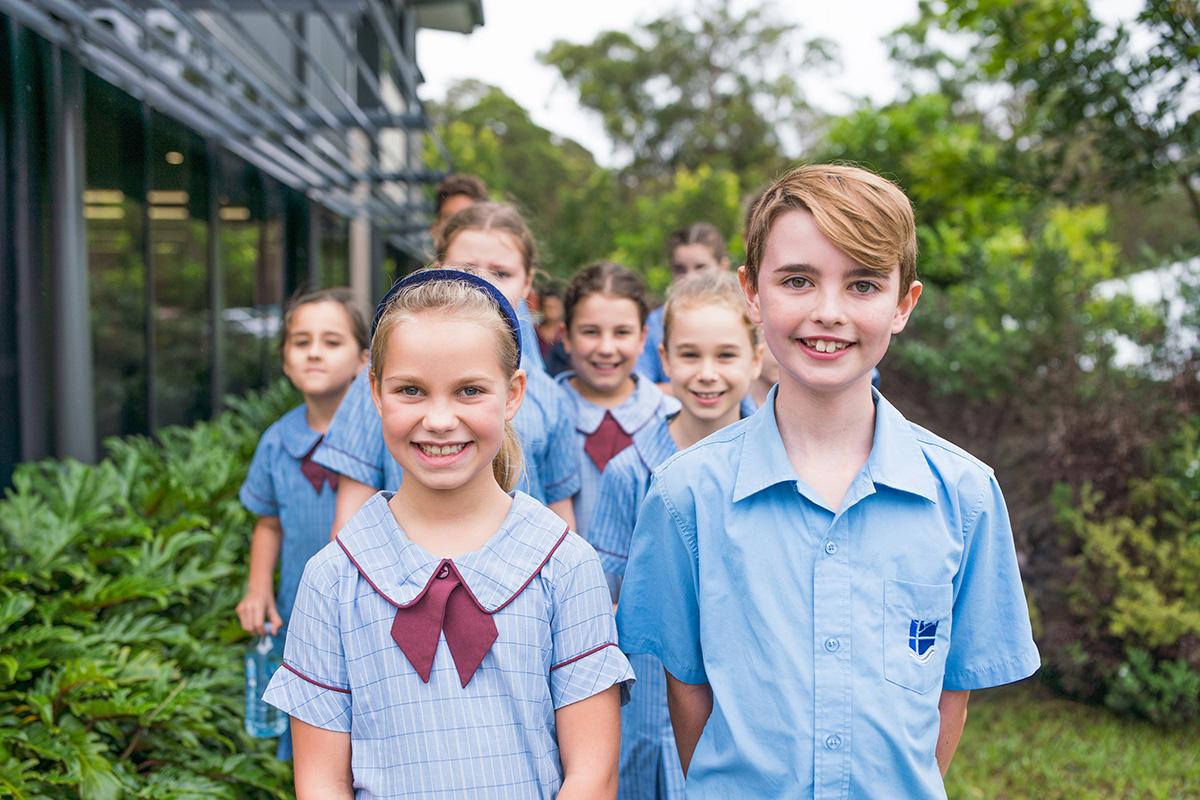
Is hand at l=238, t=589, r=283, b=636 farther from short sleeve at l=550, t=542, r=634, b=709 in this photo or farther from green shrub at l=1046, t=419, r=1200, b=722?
green shrub at l=1046, t=419, r=1200, b=722

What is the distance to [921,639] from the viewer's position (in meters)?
1.86

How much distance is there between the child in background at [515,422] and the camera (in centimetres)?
271

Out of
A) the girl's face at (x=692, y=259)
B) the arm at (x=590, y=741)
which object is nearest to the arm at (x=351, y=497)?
the arm at (x=590, y=741)

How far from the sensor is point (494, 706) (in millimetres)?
1870

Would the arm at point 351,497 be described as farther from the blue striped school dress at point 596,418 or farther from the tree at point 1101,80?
the tree at point 1101,80

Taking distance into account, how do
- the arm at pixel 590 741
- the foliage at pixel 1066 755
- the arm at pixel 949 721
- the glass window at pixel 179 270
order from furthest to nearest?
the glass window at pixel 179 270 < the foliage at pixel 1066 755 < the arm at pixel 949 721 < the arm at pixel 590 741

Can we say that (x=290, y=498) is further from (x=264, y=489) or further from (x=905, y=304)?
(x=905, y=304)

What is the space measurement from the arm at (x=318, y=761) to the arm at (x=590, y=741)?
383 millimetres

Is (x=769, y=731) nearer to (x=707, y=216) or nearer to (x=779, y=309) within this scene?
(x=779, y=309)

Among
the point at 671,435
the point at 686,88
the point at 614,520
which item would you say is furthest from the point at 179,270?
the point at 686,88

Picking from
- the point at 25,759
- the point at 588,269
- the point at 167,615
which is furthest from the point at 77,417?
the point at 588,269

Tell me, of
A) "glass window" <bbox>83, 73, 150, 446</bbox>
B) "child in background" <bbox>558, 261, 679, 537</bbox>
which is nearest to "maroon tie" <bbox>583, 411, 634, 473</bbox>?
"child in background" <bbox>558, 261, 679, 537</bbox>

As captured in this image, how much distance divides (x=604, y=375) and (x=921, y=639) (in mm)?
1822

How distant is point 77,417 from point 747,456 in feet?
14.7
